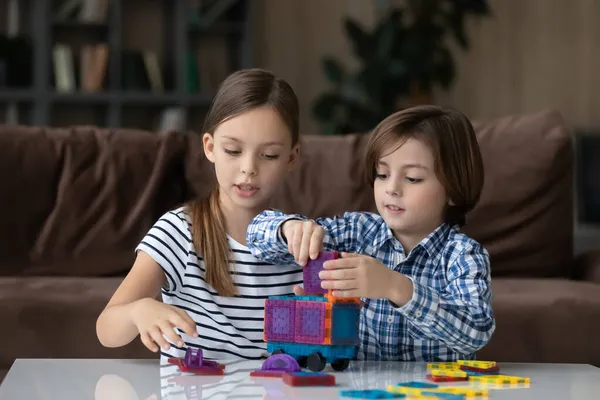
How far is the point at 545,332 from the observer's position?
6.80 feet

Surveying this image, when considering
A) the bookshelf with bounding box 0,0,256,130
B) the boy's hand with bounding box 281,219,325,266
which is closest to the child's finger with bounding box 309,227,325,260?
the boy's hand with bounding box 281,219,325,266

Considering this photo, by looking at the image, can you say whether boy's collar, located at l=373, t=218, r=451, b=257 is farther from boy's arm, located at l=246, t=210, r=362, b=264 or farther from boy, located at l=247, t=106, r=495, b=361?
boy's arm, located at l=246, t=210, r=362, b=264

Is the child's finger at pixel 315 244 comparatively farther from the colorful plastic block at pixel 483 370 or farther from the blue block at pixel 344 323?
the colorful plastic block at pixel 483 370

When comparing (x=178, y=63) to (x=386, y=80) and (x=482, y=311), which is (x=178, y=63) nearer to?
(x=386, y=80)

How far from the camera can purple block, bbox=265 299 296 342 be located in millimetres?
1084

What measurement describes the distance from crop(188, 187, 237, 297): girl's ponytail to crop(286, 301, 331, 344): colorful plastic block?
0.29 meters

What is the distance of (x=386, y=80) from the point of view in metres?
4.61

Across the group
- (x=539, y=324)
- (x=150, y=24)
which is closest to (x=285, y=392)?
(x=539, y=324)

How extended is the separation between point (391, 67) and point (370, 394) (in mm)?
3863

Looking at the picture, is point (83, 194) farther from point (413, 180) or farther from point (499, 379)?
point (499, 379)

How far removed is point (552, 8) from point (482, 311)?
4.63 meters

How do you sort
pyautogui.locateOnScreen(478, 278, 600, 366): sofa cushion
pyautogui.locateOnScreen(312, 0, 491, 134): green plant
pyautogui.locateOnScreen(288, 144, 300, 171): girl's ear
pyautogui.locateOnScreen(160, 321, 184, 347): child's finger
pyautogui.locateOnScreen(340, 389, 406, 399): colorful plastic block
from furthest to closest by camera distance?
1. pyautogui.locateOnScreen(312, 0, 491, 134): green plant
2. pyautogui.locateOnScreen(478, 278, 600, 366): sofa cushion
3. pyautogui.locateOnScreen(288, 144, 300, 171): girl's ear
4. pyautogui.locateOnScreen(160, 321, 184, 347): child's finger
5. pyautogui.locateOnScreen(340, 389, 406, 399): colorful plastic block

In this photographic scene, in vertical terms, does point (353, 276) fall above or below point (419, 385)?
above

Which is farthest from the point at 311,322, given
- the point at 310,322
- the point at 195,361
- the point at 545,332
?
the point at 545,332
